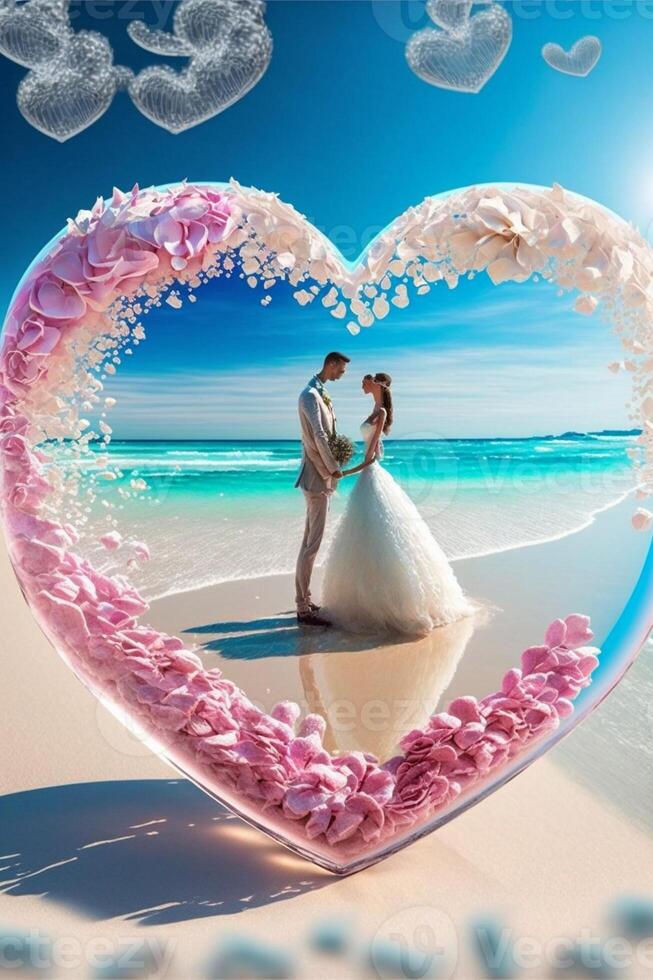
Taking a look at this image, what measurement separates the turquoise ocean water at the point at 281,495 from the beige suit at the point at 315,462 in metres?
0.03

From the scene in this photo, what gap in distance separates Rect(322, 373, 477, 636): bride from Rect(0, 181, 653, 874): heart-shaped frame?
0.43 meters

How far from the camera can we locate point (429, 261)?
187cm

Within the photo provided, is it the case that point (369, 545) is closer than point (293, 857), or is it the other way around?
point (293, 857)

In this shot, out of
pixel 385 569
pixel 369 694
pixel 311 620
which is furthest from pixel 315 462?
pixel 385 569

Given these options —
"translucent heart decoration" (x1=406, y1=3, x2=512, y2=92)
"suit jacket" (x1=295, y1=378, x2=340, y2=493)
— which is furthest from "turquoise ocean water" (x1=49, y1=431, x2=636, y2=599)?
"translucent heart decoration" (x1=406, y1=3, x2=512, y2=92)

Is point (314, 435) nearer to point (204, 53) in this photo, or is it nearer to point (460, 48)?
point (460, 48)

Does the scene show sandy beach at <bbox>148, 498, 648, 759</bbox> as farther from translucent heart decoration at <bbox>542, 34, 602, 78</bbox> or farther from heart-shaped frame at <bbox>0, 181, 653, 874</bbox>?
translucent heart decoration at <bbox>542, 34, 602, 78</bbox>

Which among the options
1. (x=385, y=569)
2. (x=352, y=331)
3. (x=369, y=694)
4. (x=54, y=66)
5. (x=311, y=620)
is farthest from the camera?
(x=54, y=66)

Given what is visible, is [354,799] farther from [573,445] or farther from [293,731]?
[573,445]

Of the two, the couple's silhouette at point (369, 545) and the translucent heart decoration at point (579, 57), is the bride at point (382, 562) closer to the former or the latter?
the couple's silhouette at point (369, 545)

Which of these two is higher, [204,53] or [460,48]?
[204,53]

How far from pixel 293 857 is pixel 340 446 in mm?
1028

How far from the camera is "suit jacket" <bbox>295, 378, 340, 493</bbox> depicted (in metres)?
2.08

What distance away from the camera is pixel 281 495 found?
222 centimetres
